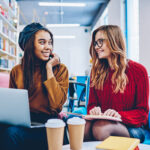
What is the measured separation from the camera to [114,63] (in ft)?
4.91

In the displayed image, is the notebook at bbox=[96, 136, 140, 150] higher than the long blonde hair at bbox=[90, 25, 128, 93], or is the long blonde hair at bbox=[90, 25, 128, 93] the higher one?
the long blonde hair at bbox=[90, 25, 128, 93]

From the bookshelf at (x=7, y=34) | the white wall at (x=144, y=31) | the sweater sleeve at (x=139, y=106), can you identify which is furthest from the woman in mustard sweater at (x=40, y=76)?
the bookshelf at (x=7, y=34)

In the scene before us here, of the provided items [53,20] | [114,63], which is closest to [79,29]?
[53,20]

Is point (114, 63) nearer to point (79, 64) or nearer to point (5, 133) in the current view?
point (5, 133)

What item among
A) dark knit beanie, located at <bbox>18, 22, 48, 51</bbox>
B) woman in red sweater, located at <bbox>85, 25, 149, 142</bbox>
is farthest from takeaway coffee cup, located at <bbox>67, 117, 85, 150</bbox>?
dark knit beanie, located at <bbox>18, 22, 48, 51</bbox>

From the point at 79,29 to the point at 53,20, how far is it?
5.27 feet

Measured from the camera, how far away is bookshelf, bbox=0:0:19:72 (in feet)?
15.1

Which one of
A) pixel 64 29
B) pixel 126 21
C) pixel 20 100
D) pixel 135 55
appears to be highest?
pixel 64 29

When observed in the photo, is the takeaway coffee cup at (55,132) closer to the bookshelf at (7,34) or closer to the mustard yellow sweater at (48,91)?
the mustard yellow sweater at (48,91)

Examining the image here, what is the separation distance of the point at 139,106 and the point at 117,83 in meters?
0.21

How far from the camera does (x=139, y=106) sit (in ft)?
4.47

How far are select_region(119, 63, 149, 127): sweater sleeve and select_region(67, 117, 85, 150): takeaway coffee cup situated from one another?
0.55 meters

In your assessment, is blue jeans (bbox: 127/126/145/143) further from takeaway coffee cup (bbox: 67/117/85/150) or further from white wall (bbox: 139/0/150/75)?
white wall (bbox: 139/0/150/75)

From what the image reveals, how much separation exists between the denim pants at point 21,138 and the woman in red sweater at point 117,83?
29 centimetres
